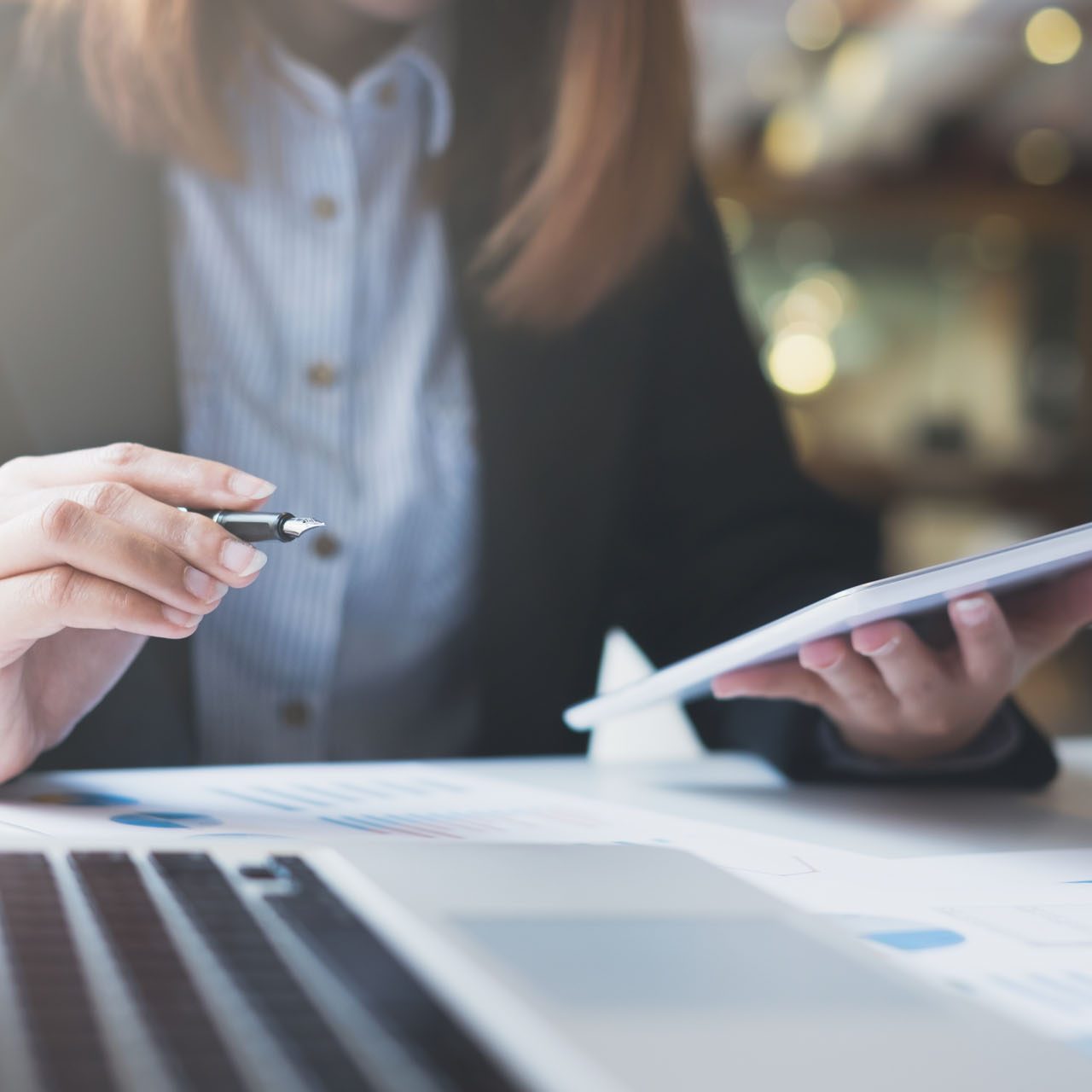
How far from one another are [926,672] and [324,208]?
1.66ft

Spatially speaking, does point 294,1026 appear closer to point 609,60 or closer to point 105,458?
point 105,458

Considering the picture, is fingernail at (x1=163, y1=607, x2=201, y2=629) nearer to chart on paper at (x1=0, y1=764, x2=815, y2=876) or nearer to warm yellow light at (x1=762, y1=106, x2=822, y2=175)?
chart on paper at (x1=0, y1=764, x2=815, y2=876)

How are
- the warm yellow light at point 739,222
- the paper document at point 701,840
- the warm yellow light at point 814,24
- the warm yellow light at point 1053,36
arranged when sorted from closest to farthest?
the paper document at point 701,840
the warm yellow light at point 814,24
the warm yellow light at point 1053,36
the warm yellow light at point 739,222

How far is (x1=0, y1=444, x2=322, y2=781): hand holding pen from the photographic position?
1.49 ft

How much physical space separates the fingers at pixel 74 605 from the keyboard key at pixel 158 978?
0.13 m

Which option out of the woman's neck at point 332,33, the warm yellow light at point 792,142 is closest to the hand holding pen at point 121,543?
the woman's neck at point 332,33

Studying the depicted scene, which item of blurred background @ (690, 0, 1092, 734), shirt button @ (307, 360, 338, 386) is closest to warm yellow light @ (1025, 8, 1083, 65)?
blurred background @ (690, 0, 1092, 734)

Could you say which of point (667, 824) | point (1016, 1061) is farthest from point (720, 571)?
point (1016, 1061)

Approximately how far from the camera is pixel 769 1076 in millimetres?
236

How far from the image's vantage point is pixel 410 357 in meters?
0.86

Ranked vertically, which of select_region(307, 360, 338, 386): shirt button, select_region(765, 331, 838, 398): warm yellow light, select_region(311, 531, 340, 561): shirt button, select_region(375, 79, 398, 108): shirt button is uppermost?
select_region(765, 331, 838, 398): warm yellow light

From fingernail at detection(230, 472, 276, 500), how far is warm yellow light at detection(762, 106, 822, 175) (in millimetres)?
5090

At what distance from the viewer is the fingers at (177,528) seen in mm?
456

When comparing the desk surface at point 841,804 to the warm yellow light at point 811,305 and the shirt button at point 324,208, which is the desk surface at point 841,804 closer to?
the shirt button at point 324,208
